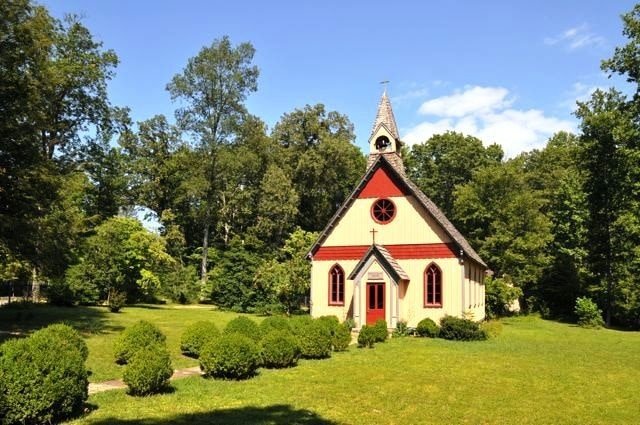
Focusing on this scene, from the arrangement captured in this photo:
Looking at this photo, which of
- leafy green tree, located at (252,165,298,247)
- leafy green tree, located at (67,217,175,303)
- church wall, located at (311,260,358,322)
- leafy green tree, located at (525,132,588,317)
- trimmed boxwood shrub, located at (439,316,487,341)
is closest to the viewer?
trimmed boxwood shrub, located at (439,316,487,341)

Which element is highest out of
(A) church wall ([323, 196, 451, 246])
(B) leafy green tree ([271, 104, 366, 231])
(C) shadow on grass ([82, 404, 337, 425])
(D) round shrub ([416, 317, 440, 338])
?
(B) leafy green tree ([271, 104, 366, 231])

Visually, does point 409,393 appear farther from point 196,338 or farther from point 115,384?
point 196,338

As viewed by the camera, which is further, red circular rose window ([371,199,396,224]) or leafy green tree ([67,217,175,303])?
leafy green tree ([67,217,175,303])

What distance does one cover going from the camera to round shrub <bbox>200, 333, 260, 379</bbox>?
12.9 m

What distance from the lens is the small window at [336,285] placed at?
3006 centimetres

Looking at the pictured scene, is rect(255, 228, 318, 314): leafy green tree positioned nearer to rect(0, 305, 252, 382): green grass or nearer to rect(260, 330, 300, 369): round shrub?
rect(0, 305, 252, 382): green grass

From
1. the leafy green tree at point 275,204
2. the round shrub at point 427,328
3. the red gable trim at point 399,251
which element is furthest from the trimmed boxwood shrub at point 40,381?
the leafy green tree at point 275,204

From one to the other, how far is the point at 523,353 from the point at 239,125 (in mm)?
36709

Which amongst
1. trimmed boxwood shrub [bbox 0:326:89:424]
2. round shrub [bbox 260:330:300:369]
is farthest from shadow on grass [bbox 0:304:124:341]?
trimmed boxwood shrub [bbox 0:326:89:424]

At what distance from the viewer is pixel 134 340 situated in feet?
49.5

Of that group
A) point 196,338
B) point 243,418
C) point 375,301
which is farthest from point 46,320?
point 243,418

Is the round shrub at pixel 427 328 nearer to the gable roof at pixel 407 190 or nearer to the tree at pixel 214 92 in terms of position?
the gable roof at pixel 407 190

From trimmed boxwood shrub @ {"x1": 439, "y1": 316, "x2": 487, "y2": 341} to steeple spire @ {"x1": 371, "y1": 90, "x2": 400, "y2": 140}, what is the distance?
435 inches

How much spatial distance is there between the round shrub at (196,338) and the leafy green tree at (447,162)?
4812cm
